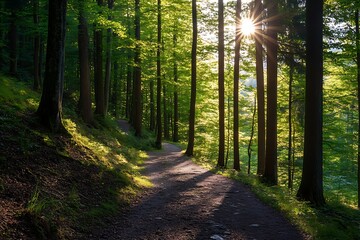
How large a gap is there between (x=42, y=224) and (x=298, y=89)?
18.8 metres

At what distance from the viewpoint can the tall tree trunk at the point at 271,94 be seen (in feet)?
38.3

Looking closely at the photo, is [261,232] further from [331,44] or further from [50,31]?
[331,44]

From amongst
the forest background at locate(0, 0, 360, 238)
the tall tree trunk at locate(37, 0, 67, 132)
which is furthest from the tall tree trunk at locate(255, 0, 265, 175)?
the tall tree trunk at locate(37, 0, 67, 132)

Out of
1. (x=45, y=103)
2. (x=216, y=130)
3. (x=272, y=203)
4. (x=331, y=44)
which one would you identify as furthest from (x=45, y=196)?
(x=216, y=130)

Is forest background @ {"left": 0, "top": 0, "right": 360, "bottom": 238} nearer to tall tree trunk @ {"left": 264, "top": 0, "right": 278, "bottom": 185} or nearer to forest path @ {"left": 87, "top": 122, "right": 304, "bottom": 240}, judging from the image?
tall tree trunk @ {"left": 264, "top": 0, "right": 278, "bottom": 185}

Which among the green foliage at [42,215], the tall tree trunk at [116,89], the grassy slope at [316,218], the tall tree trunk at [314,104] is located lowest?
the grassy slope at [316,218]

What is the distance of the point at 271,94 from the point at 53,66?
7934mm

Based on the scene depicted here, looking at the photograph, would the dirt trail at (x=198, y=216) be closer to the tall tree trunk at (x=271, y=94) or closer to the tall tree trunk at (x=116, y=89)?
the tall tree trunk at (x=271, y=94)

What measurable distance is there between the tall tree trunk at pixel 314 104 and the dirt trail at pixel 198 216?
1.74 meters

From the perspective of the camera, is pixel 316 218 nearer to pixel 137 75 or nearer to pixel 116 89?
pixel 137 75

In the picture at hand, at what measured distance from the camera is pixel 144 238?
560cm

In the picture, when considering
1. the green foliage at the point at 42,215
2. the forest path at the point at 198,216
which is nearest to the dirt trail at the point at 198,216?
the forest path at the point at 198,216

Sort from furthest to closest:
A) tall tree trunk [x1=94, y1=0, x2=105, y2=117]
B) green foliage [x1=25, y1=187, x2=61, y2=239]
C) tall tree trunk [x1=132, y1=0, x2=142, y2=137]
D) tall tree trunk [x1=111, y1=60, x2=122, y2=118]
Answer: tall tree trunk [x1=111, y1=60, x2=122, y2=118], tall tree trunk [x1=132, y1=0, x2=142, y2=137], tall tree trunk [x1=94, y1=0, x2=105, y2=117], green foliage [x1=25, y1=187, x2=61, y2=239]

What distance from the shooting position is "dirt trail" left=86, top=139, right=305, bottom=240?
596cm
